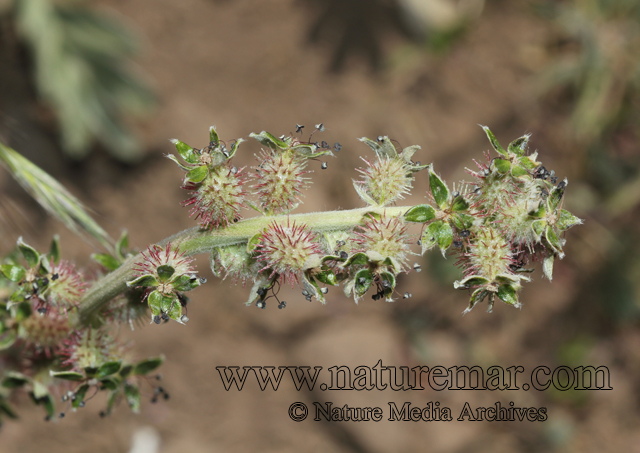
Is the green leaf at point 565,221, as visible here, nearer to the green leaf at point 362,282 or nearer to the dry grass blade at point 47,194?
the green leaf at point 362,282

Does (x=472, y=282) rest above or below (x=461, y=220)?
below

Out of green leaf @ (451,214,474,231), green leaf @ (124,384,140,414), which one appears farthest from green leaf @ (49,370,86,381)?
green leaf @ (451,214,474,231)

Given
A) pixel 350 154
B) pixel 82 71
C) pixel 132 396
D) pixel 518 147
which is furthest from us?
pixel 350 154

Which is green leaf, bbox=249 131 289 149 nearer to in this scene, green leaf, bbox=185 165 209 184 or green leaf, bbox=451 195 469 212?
green leaf, bbox=185 165 209 184

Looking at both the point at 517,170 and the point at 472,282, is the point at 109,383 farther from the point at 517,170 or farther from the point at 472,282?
the point at 517,170

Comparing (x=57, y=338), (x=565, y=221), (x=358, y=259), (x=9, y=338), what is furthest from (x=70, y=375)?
(x=565, y=221)

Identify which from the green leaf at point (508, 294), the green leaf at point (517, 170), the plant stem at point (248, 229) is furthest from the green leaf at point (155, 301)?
the green leaf at point (517, 170)
